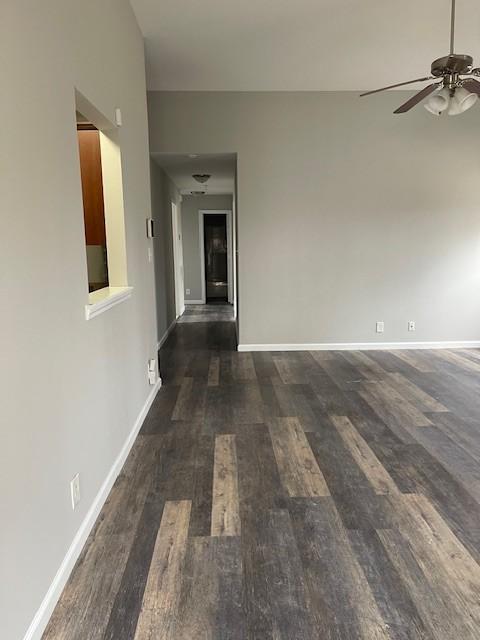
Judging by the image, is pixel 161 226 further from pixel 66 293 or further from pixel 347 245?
pixel 66 293


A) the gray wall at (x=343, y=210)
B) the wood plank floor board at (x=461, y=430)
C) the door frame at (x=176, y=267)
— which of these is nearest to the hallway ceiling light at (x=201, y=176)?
the door frame at (x=176, y=267)

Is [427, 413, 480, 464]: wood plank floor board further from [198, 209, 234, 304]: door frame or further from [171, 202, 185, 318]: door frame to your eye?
[198, 209, 234, 304]: door frame

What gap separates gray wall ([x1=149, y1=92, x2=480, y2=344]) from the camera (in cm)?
469

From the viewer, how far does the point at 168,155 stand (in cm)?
484

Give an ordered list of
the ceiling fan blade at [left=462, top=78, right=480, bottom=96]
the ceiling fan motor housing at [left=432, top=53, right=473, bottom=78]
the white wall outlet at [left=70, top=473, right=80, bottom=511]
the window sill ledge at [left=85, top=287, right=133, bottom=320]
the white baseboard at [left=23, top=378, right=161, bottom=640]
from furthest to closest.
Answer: the ceiling fan blade at [left=462, top=78, right=480, bottom=96] → the ceiling fan motor housing at [left=432, top=53, right=473, bottom=78] → the window sill ledge at [left=85, top=287, right=133, bottom=320] → the white wall outlet at [left=70, top=473, right=80, bottom=511] → the white baseboard at [left=23, top=378, right=161, bottom=640]

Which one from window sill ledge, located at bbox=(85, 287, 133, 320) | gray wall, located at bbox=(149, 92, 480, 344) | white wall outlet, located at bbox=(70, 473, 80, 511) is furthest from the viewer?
gray wall, located at bbox=(149, 92, 480, 344)

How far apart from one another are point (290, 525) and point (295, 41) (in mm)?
3604

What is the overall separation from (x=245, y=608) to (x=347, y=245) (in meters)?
4.11

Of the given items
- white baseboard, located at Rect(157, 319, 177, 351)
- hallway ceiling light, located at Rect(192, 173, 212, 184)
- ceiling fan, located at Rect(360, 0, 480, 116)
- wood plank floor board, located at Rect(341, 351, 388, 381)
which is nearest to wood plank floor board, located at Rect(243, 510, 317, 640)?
wood plank floor board, located at Rect(341, 351, 388, 381)

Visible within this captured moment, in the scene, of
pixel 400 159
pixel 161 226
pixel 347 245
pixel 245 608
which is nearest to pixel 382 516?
pixel 245 608

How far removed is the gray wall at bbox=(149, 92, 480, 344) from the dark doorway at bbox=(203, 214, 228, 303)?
486 cm

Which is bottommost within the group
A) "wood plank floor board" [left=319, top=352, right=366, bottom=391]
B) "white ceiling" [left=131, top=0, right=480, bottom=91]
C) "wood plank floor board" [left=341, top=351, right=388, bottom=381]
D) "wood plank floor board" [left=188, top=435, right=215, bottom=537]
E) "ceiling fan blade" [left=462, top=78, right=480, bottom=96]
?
"wood plank floor board" [left=341, top=351, right=388, bottom=381]

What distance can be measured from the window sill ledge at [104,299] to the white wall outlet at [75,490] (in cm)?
69

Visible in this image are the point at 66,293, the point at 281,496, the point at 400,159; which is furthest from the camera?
the point at 400,159
